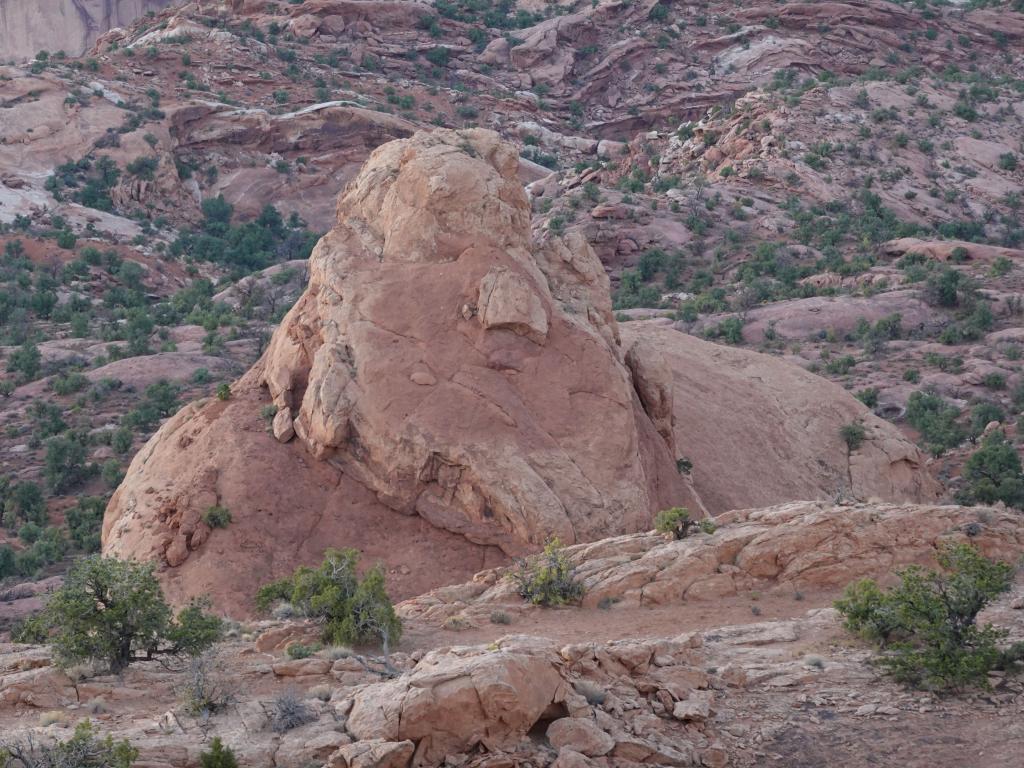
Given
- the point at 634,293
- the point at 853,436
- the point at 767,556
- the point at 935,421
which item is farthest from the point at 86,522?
the point at 634,293

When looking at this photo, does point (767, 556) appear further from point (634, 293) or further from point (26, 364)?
point (634, 293)

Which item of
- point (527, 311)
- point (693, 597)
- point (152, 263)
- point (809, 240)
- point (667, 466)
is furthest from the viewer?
point (152, 263)

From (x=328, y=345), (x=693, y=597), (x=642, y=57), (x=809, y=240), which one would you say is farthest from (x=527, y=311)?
(x=642, y=57)

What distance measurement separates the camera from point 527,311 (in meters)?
18.1

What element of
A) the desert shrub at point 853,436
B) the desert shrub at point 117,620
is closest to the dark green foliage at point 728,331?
the desert shrub at point 853,436

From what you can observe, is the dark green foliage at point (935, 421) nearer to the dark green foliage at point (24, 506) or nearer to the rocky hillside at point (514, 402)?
the rocky hillside at point (514, 402)

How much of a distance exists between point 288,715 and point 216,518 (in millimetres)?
7640

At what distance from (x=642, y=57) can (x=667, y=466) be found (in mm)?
70643

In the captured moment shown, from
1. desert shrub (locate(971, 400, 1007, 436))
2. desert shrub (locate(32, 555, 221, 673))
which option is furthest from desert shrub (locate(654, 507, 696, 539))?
desert shrub (locate(971, 400, 1007, 436))

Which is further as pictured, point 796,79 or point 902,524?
point 796,79

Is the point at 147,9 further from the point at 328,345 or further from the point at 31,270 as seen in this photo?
the point at 328,345

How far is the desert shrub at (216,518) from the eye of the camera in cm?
1686

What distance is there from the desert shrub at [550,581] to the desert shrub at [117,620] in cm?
428

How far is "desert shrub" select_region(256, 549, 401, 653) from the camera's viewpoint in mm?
12992
